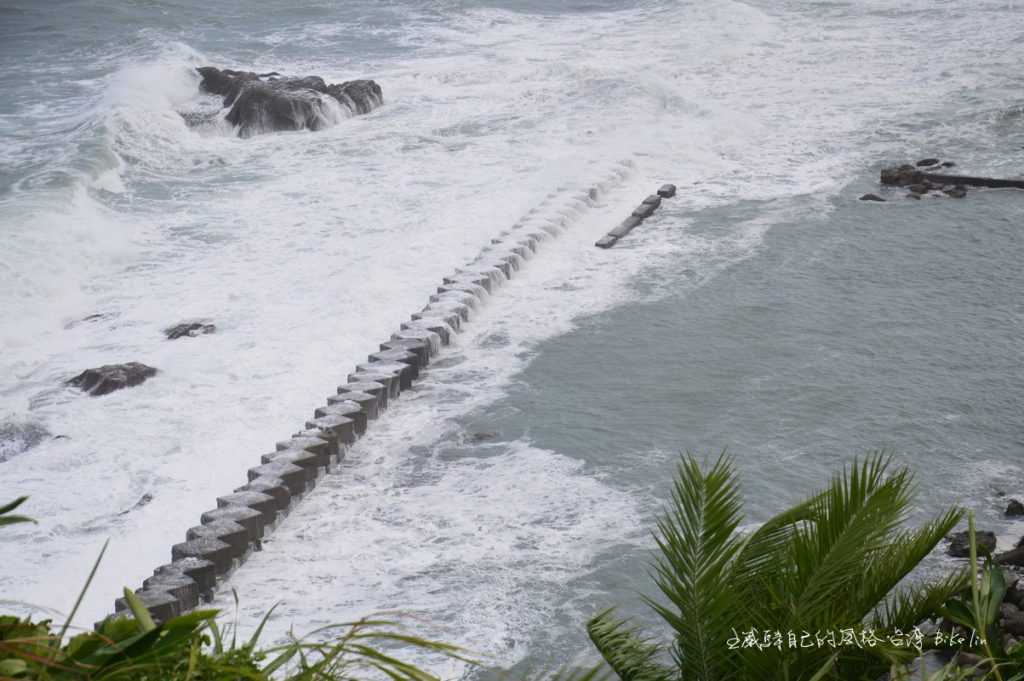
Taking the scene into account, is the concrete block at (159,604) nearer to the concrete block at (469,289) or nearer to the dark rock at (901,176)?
the concrete block at (469,289)

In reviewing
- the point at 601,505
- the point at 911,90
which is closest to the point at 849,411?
the point at 601,505

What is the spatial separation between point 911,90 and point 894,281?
11.6 metres

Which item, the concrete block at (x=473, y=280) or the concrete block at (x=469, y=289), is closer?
the concrete block at (x=469, y=289)

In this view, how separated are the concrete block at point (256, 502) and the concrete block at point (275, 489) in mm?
61

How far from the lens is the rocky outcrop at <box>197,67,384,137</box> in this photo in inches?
1000

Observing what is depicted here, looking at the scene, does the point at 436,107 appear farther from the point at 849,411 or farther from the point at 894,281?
the point at 849,411

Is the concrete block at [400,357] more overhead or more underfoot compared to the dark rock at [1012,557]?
more underfoot

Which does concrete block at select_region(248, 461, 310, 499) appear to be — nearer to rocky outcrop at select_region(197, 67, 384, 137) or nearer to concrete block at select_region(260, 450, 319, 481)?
concrete block at select_region(260, 450, 319, 481)

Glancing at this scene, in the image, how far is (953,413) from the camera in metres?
11.1

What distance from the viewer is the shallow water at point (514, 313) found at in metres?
9.52

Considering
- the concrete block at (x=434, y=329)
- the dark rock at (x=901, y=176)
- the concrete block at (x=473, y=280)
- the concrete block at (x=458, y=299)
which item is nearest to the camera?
the concrete block at (x=434, y=329)

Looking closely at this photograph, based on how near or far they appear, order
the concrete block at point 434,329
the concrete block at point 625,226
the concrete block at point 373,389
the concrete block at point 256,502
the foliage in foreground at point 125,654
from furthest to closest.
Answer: the concrete block at point 625,226 < the concrete block at point 434,329 < the concrete block at point 373,389 < the concrete block at point 256,502 < the foliage in foreground at point 125,654

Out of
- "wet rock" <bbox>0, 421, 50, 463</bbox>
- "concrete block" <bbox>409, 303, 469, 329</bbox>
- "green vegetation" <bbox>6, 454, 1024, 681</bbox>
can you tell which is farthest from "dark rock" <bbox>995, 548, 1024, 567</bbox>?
"wet rock" <bbox>0, 421, 50, 463</bbox>

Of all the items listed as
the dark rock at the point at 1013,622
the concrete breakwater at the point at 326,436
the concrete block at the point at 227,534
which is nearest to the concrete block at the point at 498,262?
the concrete breakwater at the point at 326,436
